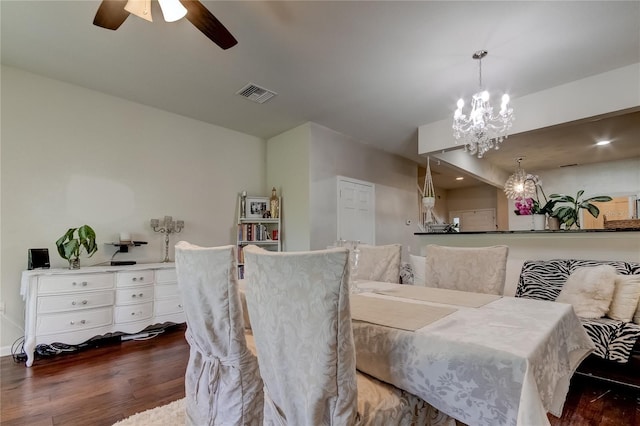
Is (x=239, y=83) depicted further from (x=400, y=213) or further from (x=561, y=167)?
(x=561, y=167)

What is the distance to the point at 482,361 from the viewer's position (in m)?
0.87

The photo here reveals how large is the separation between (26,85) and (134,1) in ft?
7.04

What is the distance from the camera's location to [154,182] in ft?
11.8

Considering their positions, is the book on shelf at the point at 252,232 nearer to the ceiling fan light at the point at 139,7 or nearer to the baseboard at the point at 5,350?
the baseboard at the point at 5,350

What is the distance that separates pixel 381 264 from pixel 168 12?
2207 mm

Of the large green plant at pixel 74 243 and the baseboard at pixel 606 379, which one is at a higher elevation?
the large green plant at pixel 74 243

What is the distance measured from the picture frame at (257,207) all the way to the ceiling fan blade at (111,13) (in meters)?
2.67

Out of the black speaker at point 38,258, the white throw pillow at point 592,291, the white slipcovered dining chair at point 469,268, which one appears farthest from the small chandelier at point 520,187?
the black speaker at point 38,258

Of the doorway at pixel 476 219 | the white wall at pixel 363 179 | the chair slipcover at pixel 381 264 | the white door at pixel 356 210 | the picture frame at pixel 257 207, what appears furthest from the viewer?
the doorway at pixel 476 219

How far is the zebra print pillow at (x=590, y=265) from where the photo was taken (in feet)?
6.48

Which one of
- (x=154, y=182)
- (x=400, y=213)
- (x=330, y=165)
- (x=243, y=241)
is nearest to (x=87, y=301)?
(x=154, y=182)

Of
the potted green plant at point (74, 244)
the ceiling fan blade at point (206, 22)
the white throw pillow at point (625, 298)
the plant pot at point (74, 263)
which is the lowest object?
the white throw pillow at point (625, 298)

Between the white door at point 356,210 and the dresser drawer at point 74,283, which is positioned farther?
the white door at point 356,210

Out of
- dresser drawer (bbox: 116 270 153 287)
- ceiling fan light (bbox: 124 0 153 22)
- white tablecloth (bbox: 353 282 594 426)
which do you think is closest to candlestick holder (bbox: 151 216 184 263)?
dresser drawer (bbox: 116 270 153 287)
